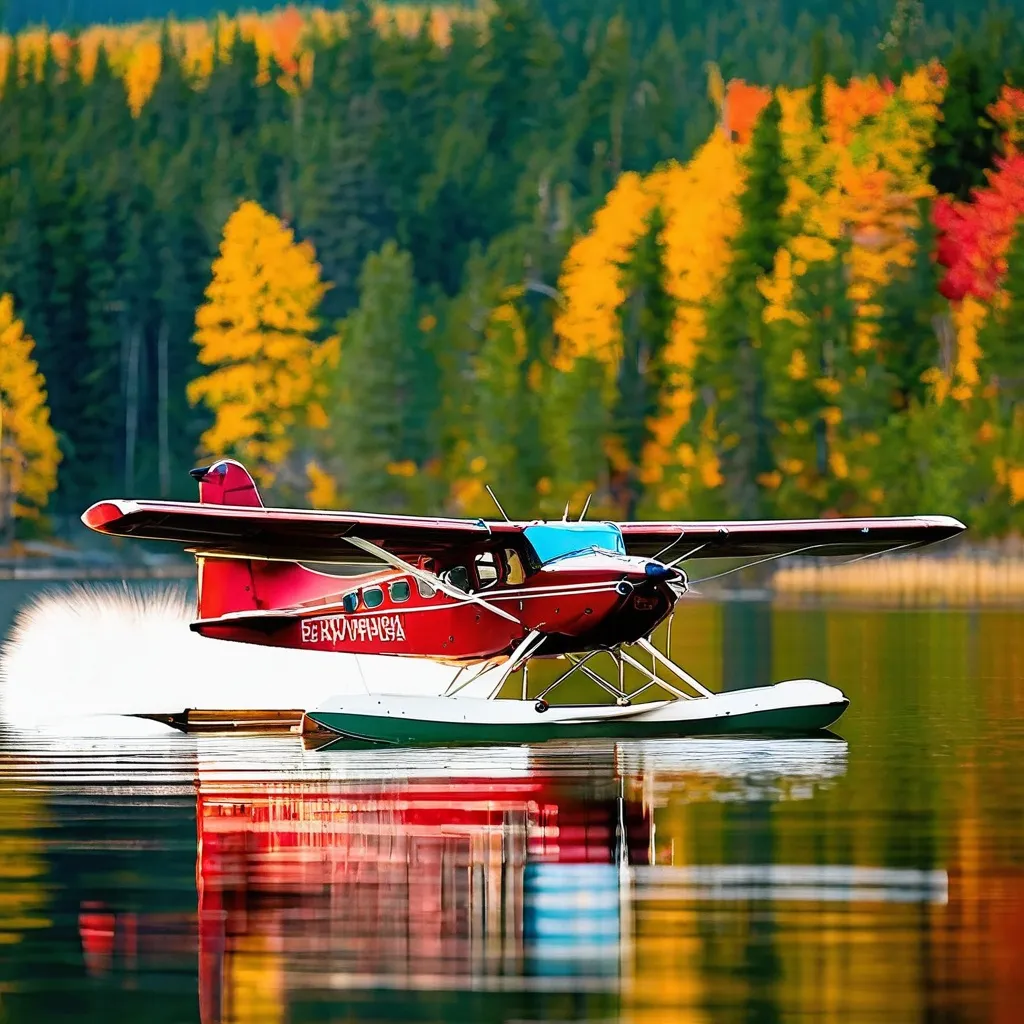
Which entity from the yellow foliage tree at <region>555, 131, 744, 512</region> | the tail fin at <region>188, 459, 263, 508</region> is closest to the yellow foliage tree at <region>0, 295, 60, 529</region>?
the yellow foliage tree at <region>555, 131, 744, 512</region>

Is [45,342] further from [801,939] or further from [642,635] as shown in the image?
[801,939]

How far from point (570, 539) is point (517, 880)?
7795 mm

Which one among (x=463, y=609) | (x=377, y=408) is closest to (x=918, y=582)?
(x=377, y=408)

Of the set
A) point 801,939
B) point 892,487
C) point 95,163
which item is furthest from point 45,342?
point 801,939

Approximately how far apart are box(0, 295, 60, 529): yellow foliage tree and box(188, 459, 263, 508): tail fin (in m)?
60.3

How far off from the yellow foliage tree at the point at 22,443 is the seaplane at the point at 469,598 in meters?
60.6

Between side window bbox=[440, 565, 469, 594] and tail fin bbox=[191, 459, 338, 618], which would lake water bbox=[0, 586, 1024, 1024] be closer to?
side window bbox=[440, 565, 469, 594]

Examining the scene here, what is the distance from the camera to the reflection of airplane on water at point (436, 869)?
10.8 meters

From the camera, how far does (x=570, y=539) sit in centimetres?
2070

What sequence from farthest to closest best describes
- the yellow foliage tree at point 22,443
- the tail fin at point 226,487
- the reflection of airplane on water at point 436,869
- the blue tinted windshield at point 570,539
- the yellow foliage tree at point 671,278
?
the yellow foliage tree at point 22,443
the yellow foliage tree at point 671,278
the tail fin at point 226,487
the blue tinted windshield at point 570,539
the reflection of airplane on water at point 436,869

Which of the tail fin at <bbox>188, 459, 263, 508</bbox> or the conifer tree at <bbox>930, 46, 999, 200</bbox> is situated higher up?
the conifer tree at <bbox>930, 46, 999, 200</bbox>

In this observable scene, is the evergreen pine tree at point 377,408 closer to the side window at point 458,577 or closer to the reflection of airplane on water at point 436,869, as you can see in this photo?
the side window at point 458,577

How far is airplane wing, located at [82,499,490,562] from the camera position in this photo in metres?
19.7

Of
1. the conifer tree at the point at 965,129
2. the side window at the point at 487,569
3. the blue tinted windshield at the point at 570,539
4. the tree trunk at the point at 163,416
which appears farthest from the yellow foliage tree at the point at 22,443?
the blue tinted windshield at the point at 570,539
